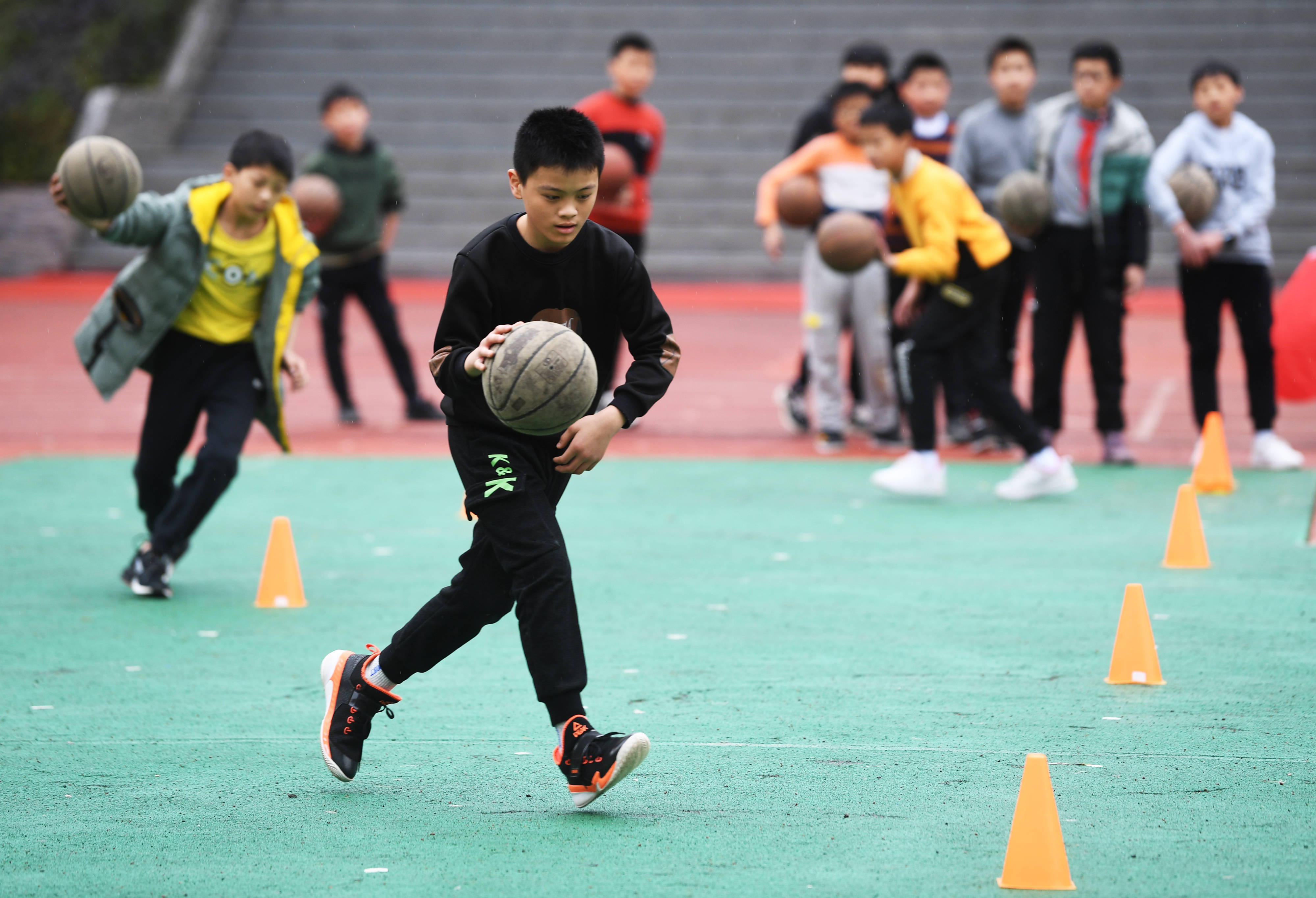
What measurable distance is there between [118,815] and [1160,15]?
24067 mm

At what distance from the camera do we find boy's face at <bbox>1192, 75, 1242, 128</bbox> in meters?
10.1

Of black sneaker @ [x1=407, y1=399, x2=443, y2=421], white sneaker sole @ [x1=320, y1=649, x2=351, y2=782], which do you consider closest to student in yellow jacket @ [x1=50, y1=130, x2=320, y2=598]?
white sneaker sole @ [x1=320, y1=649, x2=351, y2=782]

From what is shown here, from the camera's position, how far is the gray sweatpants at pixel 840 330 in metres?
10.9

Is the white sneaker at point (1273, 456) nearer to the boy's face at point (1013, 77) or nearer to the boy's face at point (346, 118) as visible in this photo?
the boy's face at point (1013, 77)

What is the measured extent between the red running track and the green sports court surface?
2.56m

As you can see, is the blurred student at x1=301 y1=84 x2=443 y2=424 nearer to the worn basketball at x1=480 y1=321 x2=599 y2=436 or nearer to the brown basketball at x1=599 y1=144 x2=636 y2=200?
the brown basketball at x1=599 y1=144 x2=636 y2=200

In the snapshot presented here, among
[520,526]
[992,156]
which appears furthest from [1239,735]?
[992,156]

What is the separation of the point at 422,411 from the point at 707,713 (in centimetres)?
767

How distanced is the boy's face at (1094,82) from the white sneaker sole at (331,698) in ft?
23.1

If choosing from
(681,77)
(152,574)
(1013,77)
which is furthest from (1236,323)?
(681,77)

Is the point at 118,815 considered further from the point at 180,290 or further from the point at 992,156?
the point at 992,156

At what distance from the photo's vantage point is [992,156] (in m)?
10.8

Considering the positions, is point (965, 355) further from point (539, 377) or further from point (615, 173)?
point (539, 377)

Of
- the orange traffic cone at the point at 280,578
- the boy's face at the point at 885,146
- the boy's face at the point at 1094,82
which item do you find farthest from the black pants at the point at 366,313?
the orange traffic cone at the point at 280,578
